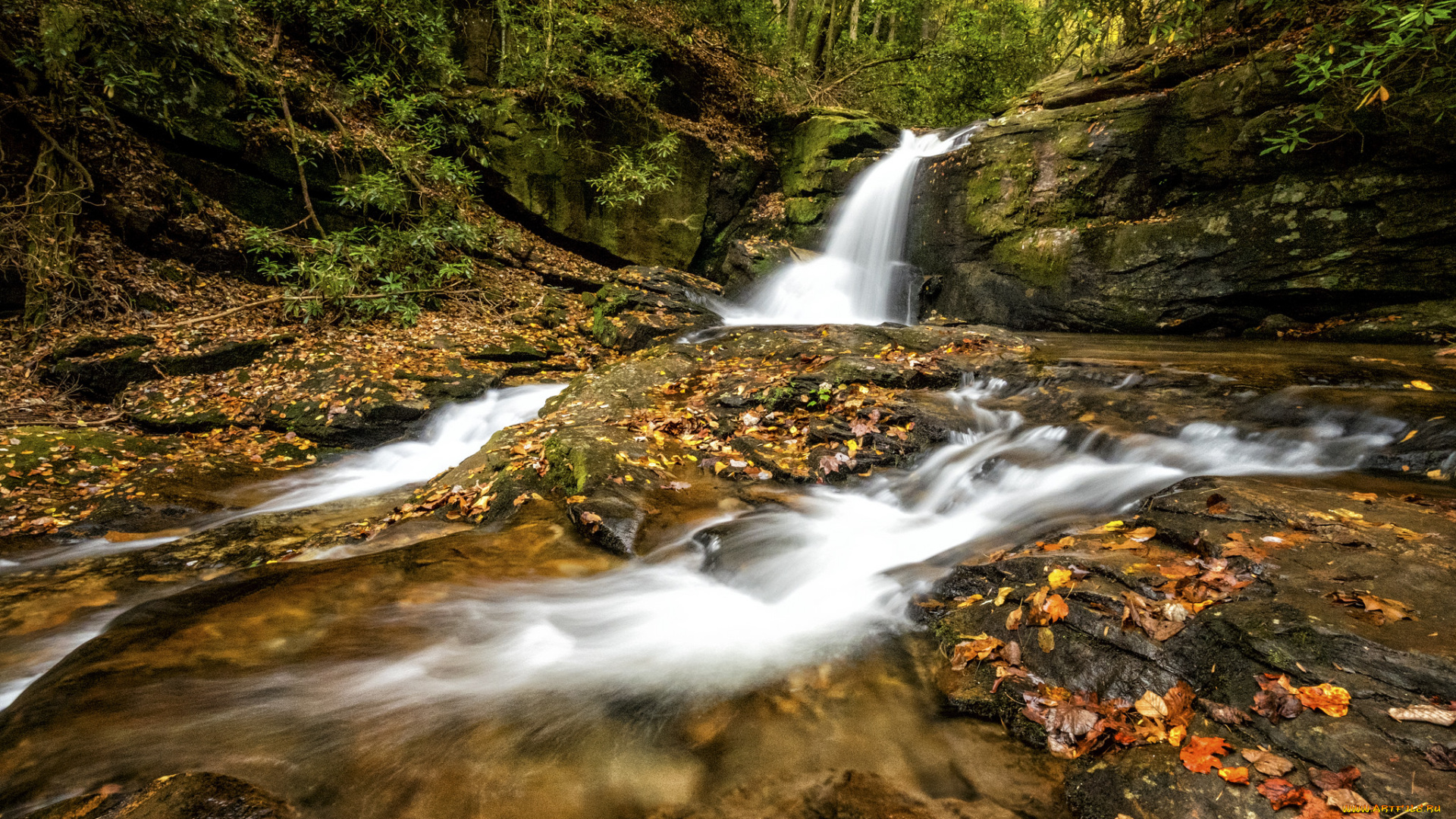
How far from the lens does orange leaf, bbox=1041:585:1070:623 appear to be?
103 inches

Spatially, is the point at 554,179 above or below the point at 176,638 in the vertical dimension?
above

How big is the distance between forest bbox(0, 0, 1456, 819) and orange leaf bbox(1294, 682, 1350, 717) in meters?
0.01

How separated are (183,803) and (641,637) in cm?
203

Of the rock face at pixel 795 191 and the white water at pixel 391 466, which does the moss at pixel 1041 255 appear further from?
the white water at pixel 391 466

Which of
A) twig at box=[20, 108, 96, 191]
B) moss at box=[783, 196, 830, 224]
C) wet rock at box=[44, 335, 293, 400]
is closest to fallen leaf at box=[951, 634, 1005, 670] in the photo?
wet rock at box=[44, 335, 293, 400]

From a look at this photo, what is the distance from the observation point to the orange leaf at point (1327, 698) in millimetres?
1917

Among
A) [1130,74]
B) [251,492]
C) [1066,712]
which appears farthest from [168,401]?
[1130,74]

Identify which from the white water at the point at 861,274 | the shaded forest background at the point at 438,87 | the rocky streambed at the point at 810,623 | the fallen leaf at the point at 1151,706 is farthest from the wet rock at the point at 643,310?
the fallen leaf at the point at 1151,706

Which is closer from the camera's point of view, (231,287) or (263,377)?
(263,377)

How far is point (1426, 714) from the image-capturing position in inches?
71.1

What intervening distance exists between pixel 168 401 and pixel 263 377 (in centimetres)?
96

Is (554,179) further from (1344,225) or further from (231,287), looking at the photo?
(1344,225)

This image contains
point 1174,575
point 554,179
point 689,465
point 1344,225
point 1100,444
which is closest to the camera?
point 1174,575

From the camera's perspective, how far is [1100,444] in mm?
4844
